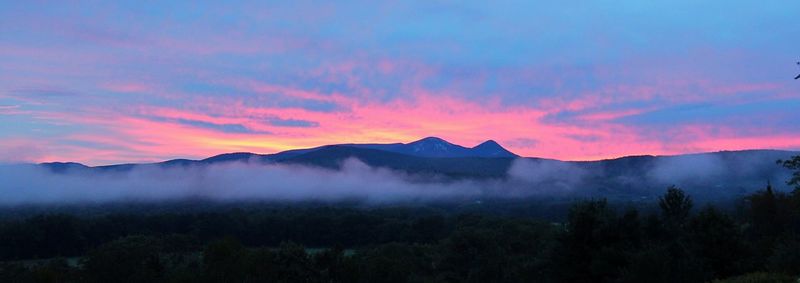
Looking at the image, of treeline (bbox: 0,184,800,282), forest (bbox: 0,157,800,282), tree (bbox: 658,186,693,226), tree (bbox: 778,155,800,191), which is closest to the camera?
forest (bbox: 0,157,800,282)

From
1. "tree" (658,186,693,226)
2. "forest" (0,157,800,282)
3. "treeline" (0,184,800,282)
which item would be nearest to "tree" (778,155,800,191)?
"forest" (0,157,800,282)

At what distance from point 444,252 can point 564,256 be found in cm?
3136

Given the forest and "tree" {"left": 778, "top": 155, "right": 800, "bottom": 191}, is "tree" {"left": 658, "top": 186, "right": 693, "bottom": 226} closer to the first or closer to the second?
the forest

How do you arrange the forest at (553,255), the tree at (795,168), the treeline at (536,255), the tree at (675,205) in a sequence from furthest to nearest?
the tree at (675,205)
the tree at (795,168)
the treeline at (536,255)
the forest at (553,255)

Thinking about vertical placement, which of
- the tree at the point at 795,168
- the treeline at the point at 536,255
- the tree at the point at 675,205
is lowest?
the treeline at the point at 536,255

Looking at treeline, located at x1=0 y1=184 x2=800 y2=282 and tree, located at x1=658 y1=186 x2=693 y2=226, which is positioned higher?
tree, located at x1=658 y1=186 x2=693 y2=226

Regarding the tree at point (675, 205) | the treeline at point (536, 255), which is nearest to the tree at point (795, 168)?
the treeline at point (536, 255)

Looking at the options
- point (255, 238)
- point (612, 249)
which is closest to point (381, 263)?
point (612, 249)

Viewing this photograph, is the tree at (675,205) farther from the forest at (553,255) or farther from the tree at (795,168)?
the tree at (795,168)

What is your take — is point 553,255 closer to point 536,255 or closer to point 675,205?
point 675,205

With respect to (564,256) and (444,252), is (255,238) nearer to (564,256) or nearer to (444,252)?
(444,252)

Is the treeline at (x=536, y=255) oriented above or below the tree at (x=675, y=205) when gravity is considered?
below

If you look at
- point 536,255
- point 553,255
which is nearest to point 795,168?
point 553,255

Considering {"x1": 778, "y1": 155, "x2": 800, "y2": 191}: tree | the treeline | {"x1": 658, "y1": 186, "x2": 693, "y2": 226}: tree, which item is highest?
{"x1": 778, "y1": 155, "x2": 800, "y2": 191}: tree
